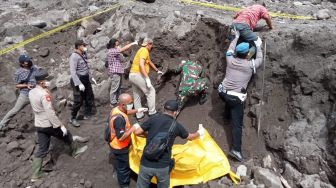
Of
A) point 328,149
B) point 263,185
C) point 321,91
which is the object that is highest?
point 321,91

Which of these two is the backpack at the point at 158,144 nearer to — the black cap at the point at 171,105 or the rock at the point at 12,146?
the black cap at the point at 171,105

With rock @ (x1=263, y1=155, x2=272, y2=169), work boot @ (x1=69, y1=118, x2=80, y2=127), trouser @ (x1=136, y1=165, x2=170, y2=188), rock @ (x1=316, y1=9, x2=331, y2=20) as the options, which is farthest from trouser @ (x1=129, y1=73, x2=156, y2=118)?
rock @ (x1=316, y1=9, x2=331, y2=20)

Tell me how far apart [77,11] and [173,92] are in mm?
5266

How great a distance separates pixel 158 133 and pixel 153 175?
2.30 feet

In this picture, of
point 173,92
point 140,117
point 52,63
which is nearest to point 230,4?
point 173,92

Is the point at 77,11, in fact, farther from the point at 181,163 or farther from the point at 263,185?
the point at 263,185

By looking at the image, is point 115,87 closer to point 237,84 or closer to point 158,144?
point 237,84

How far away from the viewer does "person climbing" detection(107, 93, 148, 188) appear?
19.7 ft

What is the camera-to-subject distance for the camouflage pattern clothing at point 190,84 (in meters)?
8.04

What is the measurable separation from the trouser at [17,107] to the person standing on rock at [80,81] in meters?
1.02

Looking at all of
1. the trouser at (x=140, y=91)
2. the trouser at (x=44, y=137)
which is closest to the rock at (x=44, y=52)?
the trouser at (x=140, y=91)

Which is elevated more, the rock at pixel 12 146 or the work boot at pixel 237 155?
the work boot at pixel 237 155

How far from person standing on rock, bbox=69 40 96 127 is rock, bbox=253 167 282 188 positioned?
3.90 metres

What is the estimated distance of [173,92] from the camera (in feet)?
28.8
